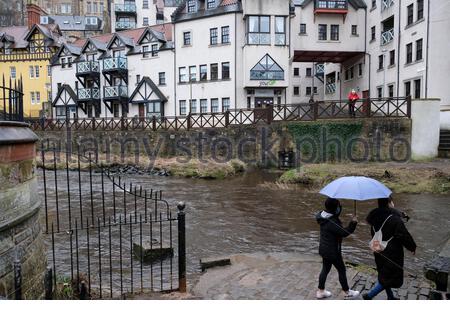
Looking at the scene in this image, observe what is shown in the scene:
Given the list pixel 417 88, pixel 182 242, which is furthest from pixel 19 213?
pixel 417 88

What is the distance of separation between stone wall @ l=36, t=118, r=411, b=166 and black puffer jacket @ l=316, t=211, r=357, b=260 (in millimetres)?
19500

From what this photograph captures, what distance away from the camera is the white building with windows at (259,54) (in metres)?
30.6

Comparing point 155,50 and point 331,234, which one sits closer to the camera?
point 331,234

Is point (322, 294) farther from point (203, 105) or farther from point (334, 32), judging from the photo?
point (334, 32)

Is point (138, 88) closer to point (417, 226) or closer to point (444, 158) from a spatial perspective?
point (444, 158)

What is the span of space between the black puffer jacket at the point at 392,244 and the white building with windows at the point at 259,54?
2508cm

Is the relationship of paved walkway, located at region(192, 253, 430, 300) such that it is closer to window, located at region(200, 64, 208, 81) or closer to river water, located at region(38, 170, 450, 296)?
river water, located at region(38, 170, 450, 296)

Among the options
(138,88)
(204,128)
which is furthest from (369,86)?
(138,88)

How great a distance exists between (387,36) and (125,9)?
137 ft

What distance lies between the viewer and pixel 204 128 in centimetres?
2958

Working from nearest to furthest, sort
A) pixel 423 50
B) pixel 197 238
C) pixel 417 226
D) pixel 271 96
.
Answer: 1. pixel 197 238
2. pixel 417 226
3. pixel 423 50
4. pixel 271 96

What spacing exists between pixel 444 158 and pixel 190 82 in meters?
21.5

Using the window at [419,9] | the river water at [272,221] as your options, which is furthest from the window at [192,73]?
the window at [419,9]

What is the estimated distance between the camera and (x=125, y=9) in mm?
62312
